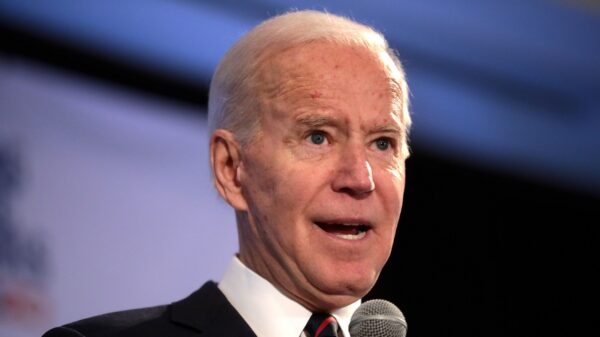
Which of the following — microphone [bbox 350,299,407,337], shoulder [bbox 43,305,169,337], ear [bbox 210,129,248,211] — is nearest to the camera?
microphone [bbox 350,299,407,337]

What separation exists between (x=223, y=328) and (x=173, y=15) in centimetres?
243

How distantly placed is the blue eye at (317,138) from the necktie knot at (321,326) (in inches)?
13.9

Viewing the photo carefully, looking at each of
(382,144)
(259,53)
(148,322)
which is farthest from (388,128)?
(148,322)

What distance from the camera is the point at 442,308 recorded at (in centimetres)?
432

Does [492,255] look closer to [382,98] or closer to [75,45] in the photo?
[75,45]

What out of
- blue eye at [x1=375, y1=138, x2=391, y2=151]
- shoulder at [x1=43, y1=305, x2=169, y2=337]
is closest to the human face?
blue eye at [x1=375, y1=138, x2=391, y2=151]

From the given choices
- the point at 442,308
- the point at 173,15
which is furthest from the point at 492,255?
the point at 173,15

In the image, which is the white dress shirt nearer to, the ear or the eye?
A: the ear

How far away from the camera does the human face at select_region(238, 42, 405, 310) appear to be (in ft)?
6.73

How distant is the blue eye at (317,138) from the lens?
209 centimetres

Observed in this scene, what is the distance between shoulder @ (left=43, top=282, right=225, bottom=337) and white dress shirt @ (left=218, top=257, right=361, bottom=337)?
0.06 m

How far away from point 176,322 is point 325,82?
57cm

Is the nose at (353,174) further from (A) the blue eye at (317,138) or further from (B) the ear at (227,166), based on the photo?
(B) the ear at (227,166)

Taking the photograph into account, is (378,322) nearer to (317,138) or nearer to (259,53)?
(317,138)
